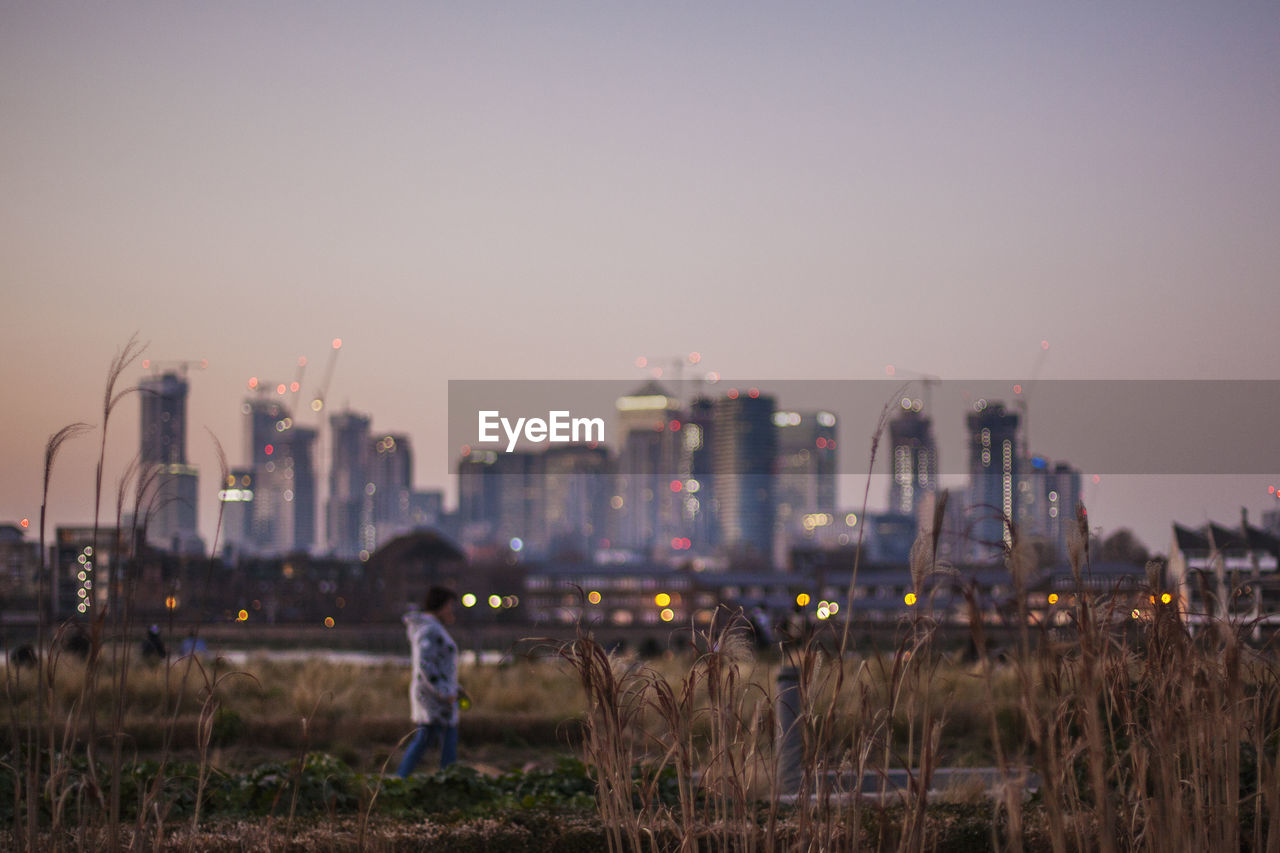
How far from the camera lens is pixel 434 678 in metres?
7.03

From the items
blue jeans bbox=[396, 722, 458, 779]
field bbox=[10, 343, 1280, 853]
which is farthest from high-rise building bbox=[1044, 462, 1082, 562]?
blue jeans bbox=[396, 722, 458, 779]

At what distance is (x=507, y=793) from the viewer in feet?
19.9

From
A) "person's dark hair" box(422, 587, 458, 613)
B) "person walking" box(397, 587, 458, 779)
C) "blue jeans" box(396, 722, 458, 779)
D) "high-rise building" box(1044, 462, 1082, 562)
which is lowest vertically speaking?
"blue jeans" box(396, 722, 458, 779)

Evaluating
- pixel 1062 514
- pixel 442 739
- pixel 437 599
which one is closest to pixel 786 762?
pixel 442 739

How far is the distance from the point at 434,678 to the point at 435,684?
35 millimetres

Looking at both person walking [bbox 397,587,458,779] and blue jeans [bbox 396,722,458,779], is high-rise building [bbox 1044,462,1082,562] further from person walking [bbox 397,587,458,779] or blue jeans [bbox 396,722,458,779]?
blue jeans [bbox 396,722,458,779]

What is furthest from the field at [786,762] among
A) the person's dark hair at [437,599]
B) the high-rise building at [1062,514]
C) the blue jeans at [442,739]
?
the person's dark hair at [437,599]

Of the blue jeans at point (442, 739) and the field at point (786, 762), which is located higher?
the field at point (786, 762)

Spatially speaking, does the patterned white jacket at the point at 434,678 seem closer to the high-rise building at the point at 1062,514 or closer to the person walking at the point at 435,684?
the person walking at the point at 435,684

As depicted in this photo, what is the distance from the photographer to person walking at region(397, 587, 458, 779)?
700 cm

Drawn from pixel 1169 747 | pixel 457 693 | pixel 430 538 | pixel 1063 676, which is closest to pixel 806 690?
pixel 1169 747

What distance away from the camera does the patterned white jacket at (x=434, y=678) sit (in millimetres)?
7004

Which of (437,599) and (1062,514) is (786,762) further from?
(1062,514)

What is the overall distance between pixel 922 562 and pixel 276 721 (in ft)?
27.3
